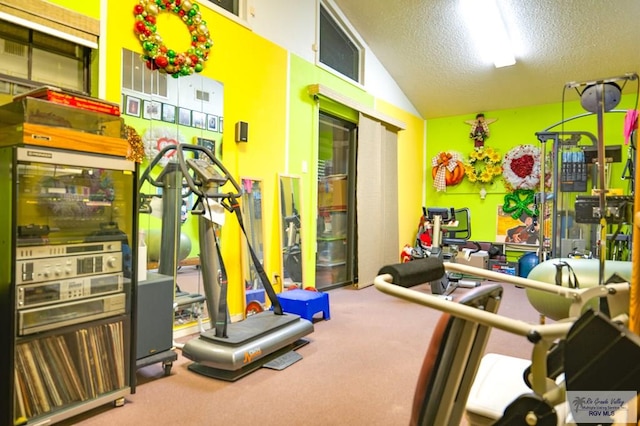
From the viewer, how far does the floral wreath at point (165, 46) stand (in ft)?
9.87

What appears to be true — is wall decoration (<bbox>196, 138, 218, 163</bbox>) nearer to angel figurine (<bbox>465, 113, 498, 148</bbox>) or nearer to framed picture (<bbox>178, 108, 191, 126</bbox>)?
framed picture (<bbox>178, 108, 191, 126</bbox>)

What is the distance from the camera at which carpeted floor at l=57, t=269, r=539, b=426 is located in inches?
82.3

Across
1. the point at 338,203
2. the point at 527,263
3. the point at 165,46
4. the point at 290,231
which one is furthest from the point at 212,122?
the point at 527,263

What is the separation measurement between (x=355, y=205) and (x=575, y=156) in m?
2.89

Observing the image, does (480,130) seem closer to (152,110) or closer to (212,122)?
(212,122)

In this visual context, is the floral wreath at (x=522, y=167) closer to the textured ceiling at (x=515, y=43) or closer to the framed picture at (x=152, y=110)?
the textured ceiling at (x=515, y=43)

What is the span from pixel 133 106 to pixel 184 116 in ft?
1.47

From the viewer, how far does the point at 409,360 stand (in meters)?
2.90

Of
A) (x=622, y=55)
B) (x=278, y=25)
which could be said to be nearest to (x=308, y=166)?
(x=278, y=25)

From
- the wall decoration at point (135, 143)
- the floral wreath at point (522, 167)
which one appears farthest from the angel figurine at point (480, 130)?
the wall decoration at point (135, 143)

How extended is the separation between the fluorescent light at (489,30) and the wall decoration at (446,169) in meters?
1.77

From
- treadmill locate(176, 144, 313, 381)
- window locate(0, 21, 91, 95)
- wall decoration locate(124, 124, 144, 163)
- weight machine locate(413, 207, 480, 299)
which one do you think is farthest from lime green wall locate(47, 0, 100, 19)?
weight machine locate(413, 207, 480, 299)

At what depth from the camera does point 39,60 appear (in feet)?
8.46

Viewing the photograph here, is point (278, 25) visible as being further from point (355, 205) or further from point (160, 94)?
point (355, 205)
